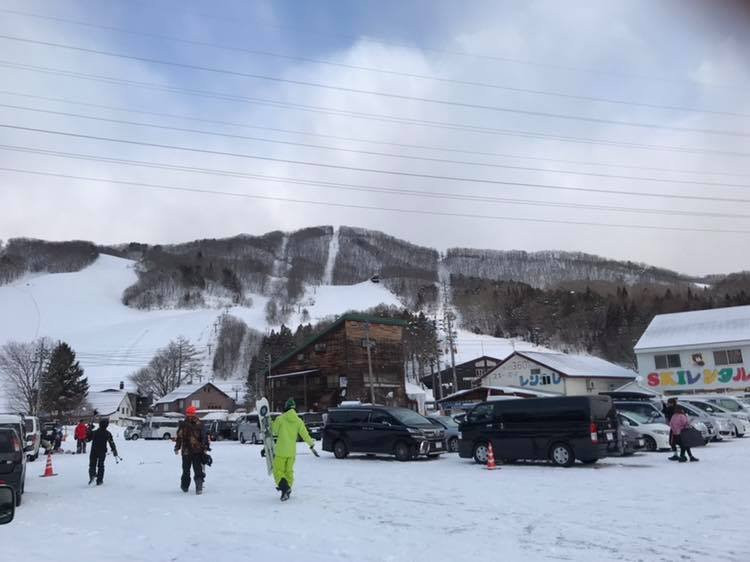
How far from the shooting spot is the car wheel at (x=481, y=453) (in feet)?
57.0

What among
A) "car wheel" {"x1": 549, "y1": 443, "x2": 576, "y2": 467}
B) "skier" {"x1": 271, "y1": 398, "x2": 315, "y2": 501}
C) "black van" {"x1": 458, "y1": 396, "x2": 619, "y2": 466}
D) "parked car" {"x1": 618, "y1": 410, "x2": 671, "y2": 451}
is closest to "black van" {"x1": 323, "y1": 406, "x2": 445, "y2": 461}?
"black van" {"x1": 458, "y1": 396, "x2": 619, "y2": 466}

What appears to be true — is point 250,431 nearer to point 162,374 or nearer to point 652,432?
point 652,432

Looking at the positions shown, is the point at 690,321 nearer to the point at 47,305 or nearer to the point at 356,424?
the point at 356,424

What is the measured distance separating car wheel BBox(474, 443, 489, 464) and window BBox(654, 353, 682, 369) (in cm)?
3911

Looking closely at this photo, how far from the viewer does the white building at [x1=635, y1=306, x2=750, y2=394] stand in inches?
1869

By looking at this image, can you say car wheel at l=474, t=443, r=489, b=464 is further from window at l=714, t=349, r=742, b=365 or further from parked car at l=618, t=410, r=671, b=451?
window at l=714, t=349, r=742, b=365

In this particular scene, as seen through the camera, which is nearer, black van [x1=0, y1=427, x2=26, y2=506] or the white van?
black van [x1=0, y1=427, x2=26, y2=506]

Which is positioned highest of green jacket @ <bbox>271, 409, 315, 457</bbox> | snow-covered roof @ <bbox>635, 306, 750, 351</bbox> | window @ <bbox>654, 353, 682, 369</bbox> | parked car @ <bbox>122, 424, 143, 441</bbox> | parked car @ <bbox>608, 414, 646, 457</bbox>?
snow-covered roof @ <bbox>635, 306, 750, 351</bbox>

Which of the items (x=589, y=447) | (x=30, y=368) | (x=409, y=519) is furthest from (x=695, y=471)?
(x=30, y=368)

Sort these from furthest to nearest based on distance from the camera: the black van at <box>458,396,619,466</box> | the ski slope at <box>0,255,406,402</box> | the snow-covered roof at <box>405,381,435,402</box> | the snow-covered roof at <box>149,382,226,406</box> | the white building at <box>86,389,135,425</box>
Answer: the ski slope at <box>0,255,406,402</box>
the snow-covered roof at <box>149,382,226,406</box>
the white building at <box>86,389,135,425</box>
the snow-covered roof at <box>405,381,435,402</box>
the black van at <box>458,396,619,466</box>

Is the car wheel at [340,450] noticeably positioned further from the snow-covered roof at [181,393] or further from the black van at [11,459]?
the snow-covered roof at [181,393]

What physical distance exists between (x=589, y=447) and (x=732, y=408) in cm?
1824

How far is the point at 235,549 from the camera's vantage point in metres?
7.46

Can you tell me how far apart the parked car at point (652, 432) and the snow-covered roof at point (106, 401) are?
85850mm
